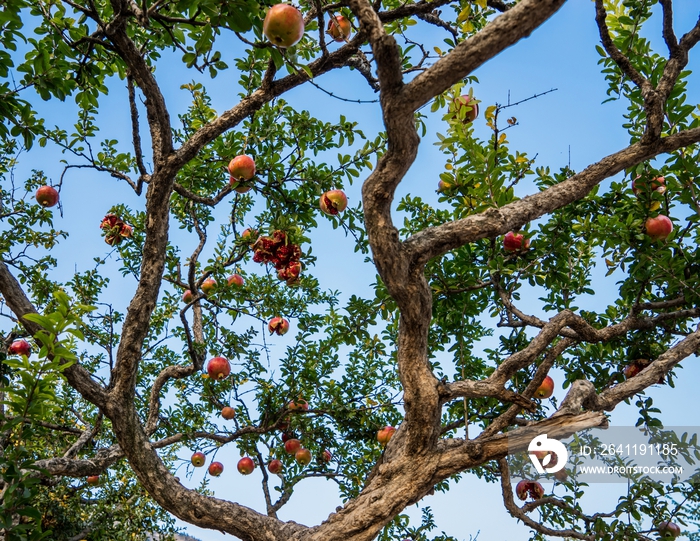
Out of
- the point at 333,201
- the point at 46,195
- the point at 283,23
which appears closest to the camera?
the point at 283,23

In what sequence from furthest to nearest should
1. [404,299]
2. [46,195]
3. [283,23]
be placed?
[46,195] < [404,299] < [283,23]

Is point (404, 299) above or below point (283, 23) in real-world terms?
below

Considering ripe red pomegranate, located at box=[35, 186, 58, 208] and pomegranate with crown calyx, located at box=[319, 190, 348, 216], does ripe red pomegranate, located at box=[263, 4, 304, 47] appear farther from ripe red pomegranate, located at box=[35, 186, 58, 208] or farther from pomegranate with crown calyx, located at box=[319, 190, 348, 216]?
ripe red pomegranate, located at box=[35, 186, 58, 208]

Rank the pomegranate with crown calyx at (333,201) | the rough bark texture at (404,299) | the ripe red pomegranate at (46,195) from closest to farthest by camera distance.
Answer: the rough bark texture at (404,299), the pomegranate with crown calyx at (333,201), the ripe red pomegranate at (46,195)

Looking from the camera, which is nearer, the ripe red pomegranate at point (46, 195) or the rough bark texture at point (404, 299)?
the rough bark texture at point (404, 299)

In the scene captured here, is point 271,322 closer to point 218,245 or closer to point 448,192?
point 218,245

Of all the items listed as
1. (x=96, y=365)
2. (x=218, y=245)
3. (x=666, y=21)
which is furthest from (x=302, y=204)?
(x=96, y=365)

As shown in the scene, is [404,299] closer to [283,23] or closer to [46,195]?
[283,23]

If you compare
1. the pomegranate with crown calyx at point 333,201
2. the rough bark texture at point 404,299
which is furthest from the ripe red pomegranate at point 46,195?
the pomegranate with crown calyx at point 333,201

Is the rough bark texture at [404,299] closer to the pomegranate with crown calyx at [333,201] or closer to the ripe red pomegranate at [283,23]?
the ripe red pomegranate at [283,23]

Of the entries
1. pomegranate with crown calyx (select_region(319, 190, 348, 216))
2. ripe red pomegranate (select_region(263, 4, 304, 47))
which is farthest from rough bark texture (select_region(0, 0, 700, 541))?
pomegranate with crown calyx (select_region(319, 190, 348, 216))

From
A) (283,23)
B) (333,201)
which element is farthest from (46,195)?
(283,23)

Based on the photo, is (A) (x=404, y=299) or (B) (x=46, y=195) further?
(B) (x=46, y=195)

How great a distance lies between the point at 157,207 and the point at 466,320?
107 inches
